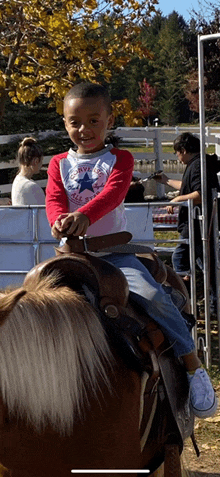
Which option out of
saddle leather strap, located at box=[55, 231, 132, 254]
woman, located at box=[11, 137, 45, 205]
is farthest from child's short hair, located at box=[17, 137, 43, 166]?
saddle leather strap, located at box=[55, 231, 132, 254]

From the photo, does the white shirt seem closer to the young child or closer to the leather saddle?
the young child

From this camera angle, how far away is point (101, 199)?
9.87 feet

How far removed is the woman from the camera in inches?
268

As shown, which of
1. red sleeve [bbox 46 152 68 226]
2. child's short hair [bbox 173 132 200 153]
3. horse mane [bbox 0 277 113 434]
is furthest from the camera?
child's short hair [bbox 173 132 200 153]

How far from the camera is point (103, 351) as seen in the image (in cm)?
243

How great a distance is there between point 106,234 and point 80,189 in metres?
0.22

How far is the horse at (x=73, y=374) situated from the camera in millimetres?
2287

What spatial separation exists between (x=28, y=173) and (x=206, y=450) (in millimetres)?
3103

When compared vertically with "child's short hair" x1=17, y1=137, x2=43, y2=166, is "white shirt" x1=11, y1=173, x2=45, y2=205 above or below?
below

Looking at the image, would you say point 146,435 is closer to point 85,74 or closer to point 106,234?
point 106,234

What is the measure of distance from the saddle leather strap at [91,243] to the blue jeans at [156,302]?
58 millimetres

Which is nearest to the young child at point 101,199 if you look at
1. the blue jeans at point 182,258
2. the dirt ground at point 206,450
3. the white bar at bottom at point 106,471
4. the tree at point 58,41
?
the white bar at bottom at point 106,471

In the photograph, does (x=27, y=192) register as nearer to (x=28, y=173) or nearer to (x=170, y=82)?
(x=28, y=173)

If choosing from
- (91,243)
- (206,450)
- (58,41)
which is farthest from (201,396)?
(58,41)
